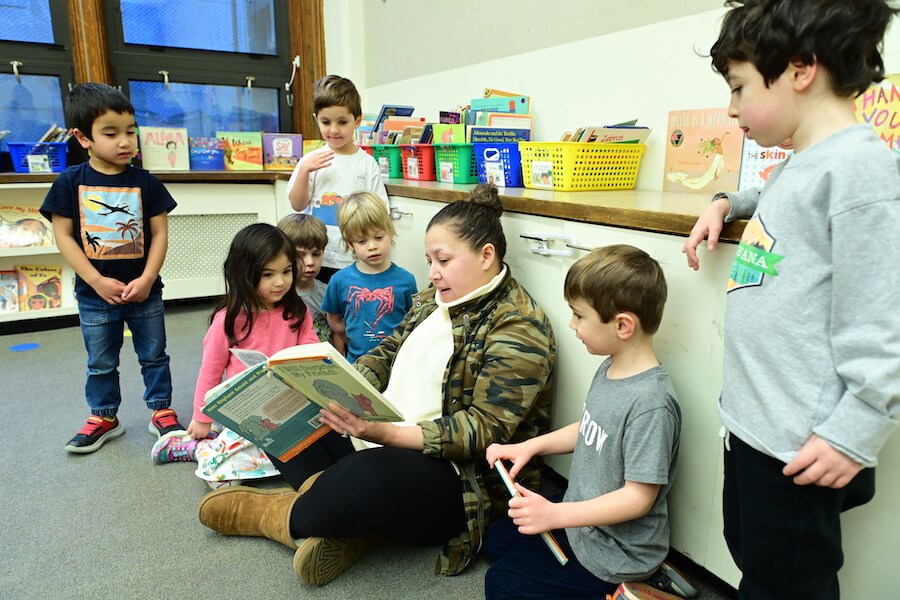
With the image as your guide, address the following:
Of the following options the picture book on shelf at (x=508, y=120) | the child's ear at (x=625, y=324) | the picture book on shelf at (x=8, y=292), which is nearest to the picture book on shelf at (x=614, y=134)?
the picture book on shelf at (x=508, y=120)

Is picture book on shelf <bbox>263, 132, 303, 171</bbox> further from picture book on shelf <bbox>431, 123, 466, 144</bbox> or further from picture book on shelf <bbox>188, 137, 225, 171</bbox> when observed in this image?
picture book on shelf <bbox>431, 123, 466, 144</bbox>

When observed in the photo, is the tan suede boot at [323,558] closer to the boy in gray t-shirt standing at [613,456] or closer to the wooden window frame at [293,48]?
the boy in gray t-shirt standing at [613,456]

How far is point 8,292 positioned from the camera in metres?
3.06

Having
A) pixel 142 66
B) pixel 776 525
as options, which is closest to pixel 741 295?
pixel 776 525

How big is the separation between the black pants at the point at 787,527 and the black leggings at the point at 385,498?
0.58 meters

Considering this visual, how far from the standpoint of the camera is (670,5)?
68.2 inches

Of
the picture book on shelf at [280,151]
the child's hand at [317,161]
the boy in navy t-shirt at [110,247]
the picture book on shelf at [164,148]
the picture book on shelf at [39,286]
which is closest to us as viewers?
the boy in navy t-shirt at [110,247]

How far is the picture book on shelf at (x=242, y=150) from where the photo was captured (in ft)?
11.5

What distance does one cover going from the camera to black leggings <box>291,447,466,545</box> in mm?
1221

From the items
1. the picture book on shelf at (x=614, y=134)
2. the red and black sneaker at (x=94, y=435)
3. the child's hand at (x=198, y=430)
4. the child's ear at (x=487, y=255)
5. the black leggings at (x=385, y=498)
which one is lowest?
the red and black sneaker at (x=94, y=435)

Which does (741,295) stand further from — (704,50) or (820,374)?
(704,50)

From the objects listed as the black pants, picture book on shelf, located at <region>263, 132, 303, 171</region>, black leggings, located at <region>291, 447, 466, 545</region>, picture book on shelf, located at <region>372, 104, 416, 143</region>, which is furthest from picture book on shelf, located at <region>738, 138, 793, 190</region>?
picture book on shelf, located at <region>263, 132, 303, 171</region>

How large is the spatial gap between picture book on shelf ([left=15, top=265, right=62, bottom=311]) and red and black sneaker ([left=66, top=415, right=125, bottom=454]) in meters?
1.49

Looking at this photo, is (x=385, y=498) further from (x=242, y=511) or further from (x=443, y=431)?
(x=242, y=511)
